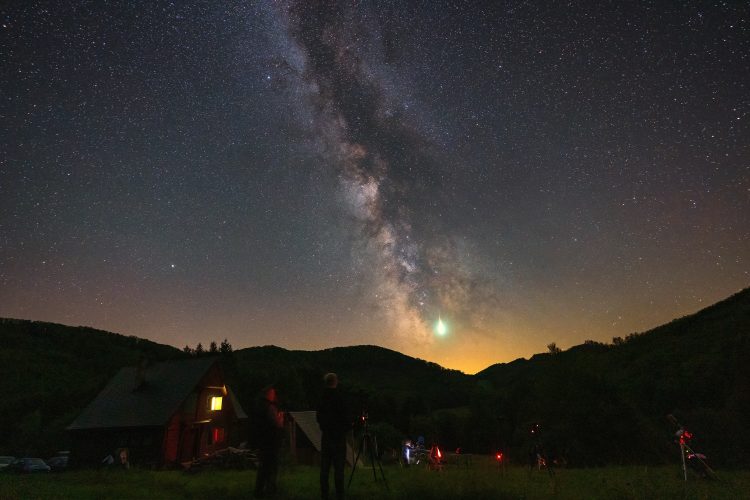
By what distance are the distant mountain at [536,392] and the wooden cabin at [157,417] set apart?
7141 millimetres

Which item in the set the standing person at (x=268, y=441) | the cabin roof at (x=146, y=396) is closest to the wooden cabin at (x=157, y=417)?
the cabin roof at (x=146, y=396)

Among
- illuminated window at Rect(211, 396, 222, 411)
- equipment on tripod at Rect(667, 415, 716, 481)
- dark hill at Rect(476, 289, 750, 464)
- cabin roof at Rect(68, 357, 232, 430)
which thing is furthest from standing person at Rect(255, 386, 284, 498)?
illuminated window at Rect(211, 396, 222, 411)

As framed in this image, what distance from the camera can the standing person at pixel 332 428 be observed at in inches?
278

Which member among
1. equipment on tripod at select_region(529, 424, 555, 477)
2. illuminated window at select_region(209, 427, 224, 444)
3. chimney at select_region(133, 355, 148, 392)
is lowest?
illuminated window at select_region(209, 427, 224, 444)

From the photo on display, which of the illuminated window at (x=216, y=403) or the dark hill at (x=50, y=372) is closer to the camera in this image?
the illuminated window at (x=216, y=403)

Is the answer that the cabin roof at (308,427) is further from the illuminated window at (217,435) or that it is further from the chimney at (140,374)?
the chimney at (140,374)

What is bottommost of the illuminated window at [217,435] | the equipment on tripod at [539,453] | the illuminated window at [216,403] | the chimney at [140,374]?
the illuminated window at [217,435]

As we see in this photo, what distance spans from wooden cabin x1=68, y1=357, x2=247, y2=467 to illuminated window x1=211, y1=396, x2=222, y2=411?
0.03 metres

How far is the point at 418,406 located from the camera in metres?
82.8

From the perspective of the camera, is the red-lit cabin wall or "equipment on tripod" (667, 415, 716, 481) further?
the red-lit cabin wall

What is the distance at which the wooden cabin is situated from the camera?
102 feet

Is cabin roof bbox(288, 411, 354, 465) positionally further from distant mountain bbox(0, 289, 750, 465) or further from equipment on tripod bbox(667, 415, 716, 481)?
equipment on tripod bbox(667, 415, 716, 481)

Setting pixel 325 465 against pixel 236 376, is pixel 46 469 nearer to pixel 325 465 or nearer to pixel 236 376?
pixel 325 465

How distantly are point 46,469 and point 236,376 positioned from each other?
1856 inches
